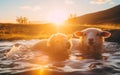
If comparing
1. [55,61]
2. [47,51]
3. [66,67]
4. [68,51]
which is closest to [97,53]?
[68,51]

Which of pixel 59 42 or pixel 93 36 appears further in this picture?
pixel 93 36

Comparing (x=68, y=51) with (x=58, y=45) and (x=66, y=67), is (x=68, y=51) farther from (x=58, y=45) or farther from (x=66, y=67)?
(x=66, y=67)

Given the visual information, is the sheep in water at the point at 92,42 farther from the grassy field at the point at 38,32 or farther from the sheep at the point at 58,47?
the grassy field at the point at 38,32

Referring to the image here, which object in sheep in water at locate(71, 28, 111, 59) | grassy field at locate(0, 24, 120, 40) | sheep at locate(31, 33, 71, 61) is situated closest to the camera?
sheep at locate(31, 33, 71, 61)

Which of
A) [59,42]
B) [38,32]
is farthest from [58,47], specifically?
[38,32]

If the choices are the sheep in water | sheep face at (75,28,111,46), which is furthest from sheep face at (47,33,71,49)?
sheep face at (75,28,111,46)

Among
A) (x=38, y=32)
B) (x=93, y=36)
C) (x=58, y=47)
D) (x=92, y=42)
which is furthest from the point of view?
(x=38, y=32)

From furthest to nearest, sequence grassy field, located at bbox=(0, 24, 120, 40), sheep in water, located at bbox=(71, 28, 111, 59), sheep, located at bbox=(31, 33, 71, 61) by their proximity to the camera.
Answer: grassy field, located at bbox=(0, 24, 120, 40)
sheep in water, located at bbox=(71, 28, 111, 59)
sheep, located at bbox=(31, 33, 71, 61)

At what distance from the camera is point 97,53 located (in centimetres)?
1364

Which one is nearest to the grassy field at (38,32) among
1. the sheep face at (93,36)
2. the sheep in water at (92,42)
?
the sheep in water at (92,42)

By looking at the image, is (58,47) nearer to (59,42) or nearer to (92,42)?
(59,42)

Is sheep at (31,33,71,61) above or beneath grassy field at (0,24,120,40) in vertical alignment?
beneath

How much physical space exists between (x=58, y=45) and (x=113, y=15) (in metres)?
100.0

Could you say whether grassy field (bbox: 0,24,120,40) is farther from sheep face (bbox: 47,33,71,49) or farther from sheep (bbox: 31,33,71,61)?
sheep face (bbox: 47,33,71,49)
